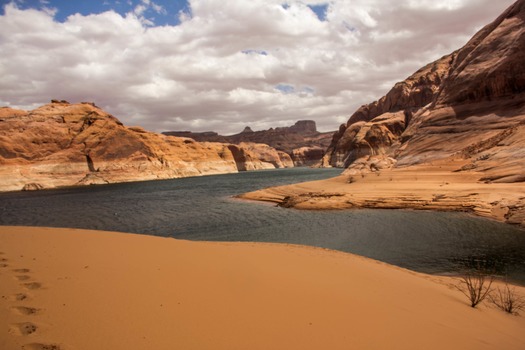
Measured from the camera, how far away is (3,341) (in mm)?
3119

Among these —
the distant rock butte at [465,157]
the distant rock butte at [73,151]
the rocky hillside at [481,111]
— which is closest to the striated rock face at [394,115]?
the distant rock butte at [465,157]

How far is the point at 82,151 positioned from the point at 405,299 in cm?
8873

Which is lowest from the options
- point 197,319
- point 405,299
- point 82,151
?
point 405,299

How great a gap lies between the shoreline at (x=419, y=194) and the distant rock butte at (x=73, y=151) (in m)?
59.0

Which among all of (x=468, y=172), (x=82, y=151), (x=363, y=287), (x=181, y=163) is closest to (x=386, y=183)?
(x=468, y=172)

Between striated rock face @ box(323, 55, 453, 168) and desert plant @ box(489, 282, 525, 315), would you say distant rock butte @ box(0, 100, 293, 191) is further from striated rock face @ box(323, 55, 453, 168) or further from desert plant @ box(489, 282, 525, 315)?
desert plant @ box(489, 282, 525, 315)

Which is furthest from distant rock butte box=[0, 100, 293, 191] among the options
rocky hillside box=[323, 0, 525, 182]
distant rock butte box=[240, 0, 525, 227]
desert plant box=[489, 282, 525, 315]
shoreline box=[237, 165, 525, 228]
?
desert plant box=[489, 282, 525, 315]

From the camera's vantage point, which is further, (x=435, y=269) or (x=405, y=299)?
(x=435, y=269)

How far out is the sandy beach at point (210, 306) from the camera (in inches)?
140

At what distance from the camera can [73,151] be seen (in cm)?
8012

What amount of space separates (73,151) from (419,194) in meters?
80.1

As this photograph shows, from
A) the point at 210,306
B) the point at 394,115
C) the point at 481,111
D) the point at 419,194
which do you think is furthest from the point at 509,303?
the point at 394,115

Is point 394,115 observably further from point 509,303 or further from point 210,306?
point 210,306

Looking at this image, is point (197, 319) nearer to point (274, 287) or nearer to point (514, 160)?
point (274, 287)
